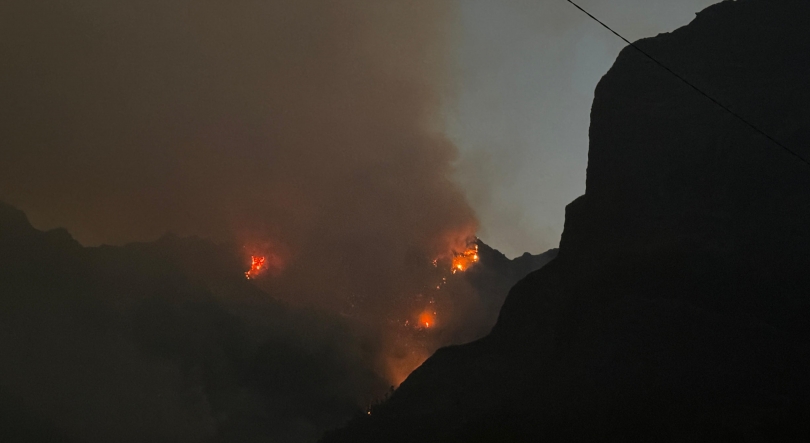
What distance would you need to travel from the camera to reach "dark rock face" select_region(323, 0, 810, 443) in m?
42.7

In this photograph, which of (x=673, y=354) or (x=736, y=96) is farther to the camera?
(x=736, y=96)

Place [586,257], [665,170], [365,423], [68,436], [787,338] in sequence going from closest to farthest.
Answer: [787,338], [665,170], [586,257], [365,423], [68,436]

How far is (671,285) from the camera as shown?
164ft

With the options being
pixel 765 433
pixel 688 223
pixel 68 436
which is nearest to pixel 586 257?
pixel 688 223

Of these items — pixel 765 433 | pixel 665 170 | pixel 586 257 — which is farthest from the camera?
pixel 586 257

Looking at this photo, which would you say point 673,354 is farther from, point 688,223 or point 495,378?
point 495,378

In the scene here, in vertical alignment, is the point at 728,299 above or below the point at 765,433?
above

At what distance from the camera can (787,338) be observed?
41.3 m

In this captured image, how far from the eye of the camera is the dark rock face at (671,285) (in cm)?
4266

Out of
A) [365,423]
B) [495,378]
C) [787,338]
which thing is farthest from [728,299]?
[365,423]

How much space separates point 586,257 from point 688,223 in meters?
12.0

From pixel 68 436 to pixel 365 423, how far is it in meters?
171

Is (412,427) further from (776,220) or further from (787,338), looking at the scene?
(776,220)

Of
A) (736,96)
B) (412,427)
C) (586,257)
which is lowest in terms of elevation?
(412,427)
